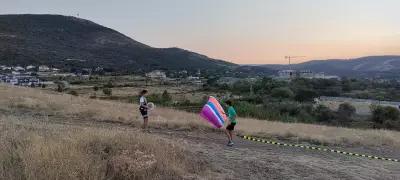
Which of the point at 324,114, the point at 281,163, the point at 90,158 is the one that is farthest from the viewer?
the point at 324,114

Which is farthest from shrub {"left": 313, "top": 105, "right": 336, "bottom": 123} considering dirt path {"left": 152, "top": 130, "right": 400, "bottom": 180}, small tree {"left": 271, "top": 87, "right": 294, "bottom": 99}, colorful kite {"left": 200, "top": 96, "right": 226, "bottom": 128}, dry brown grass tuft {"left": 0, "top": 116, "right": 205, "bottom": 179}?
dry brown grass tuft {"left": 0, "top": 116, "right": 205, "bottom": 179}

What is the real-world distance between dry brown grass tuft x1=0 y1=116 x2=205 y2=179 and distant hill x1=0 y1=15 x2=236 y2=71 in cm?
9670

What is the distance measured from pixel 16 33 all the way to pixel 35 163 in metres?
108

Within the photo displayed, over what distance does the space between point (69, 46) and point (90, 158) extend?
10914 centimetres

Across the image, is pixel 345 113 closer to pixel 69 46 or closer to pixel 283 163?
pixel 283 163

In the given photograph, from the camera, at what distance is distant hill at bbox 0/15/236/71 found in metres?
104

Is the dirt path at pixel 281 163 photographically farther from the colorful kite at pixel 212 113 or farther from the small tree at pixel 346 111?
the small tree at pixel 346 111

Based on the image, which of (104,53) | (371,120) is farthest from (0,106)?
(104,53)

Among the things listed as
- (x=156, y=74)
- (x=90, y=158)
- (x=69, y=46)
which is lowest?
(x=90, y=158)

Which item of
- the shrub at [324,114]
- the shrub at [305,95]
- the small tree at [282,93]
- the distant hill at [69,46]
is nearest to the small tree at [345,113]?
the shrub at [324,114]

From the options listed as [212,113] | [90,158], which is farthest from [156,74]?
[90,158]

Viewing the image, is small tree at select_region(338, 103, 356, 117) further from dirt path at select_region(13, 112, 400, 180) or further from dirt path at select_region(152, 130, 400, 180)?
dirt path at select_region(152, 130, 400, 180)

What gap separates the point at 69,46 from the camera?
370 ft

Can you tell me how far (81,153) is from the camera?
773cm
